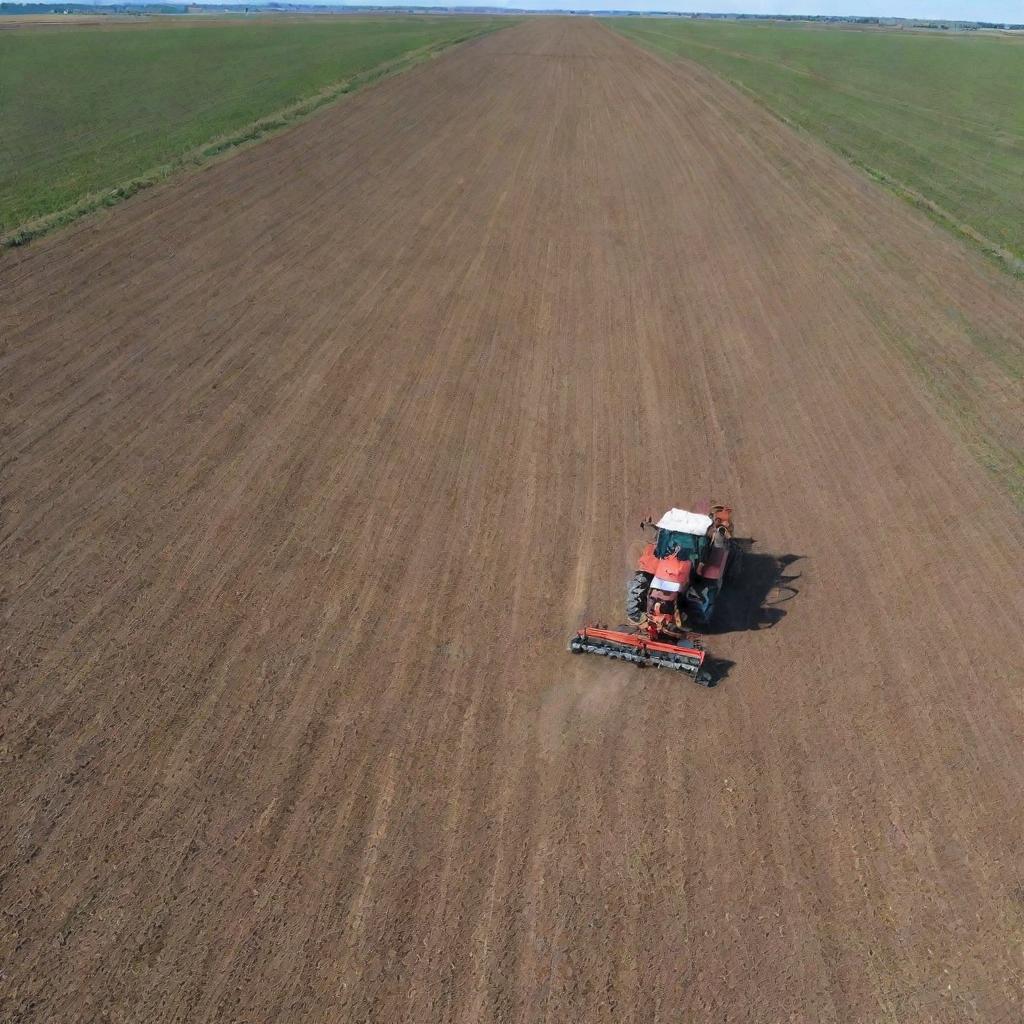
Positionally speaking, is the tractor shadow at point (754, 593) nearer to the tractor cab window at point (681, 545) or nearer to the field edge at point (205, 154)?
the tractor cab window at point (681, 545)

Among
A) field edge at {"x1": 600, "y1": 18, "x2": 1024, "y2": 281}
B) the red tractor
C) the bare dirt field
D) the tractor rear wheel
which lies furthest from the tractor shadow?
field edge at {"x1": 600, "y1": 18, "x2": 1024, "y2": 281}

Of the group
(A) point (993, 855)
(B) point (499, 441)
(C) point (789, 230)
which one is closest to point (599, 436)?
(B) point (499, 441)

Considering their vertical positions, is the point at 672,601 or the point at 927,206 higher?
the point at 927,206

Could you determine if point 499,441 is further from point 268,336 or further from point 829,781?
point 829,781

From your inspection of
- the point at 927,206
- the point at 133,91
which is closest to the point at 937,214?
the point at 927,206

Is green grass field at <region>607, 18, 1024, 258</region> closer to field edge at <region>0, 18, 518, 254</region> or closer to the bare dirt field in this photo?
the bare dirt field

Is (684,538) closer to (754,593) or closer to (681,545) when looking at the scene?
(681,545)
